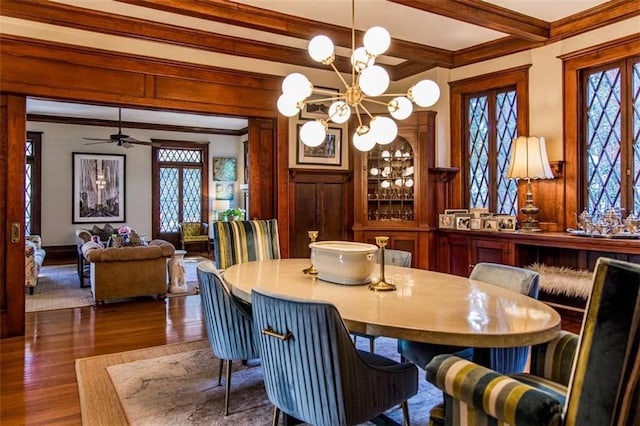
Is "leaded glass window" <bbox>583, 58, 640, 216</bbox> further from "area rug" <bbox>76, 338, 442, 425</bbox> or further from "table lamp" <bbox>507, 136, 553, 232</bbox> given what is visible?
"area rug" <bbox>76, 338, 442, 425</bbox>

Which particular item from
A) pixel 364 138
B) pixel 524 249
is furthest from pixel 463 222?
pixel 364 138

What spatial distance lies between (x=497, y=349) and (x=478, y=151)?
3319 millimetres

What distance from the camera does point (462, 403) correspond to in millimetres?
1370

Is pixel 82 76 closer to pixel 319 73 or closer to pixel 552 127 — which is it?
pixel 319 73

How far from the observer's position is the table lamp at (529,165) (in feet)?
13.3

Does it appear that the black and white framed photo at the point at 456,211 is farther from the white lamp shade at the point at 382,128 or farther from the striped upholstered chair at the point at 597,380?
the striped upholstered chair at the point at 597,380

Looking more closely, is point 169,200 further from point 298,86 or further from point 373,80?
point 373,80

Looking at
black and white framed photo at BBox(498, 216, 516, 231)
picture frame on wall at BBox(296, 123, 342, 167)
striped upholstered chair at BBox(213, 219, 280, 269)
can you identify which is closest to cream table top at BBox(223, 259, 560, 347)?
striped upholstered chair at BBox(213, 219, 280, 269)

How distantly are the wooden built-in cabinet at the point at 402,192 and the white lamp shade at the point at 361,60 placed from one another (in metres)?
2.33

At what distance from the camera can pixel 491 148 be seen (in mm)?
4793

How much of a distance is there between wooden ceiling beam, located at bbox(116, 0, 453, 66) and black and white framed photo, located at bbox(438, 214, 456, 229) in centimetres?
172

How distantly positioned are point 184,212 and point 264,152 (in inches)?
233

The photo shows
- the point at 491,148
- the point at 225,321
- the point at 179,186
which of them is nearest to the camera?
the point at 225,321

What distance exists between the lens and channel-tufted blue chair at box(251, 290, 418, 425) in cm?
154
